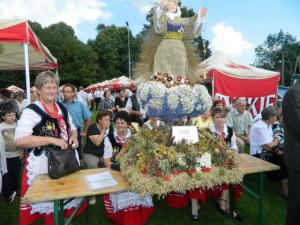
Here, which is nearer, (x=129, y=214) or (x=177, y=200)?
(x=129, y=214)

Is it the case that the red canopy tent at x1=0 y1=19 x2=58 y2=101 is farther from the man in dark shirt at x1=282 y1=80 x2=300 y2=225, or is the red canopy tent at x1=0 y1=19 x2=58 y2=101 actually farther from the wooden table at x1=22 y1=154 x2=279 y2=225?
the man in dark shirt at x1=282 y1=80 x2=300 y2=225

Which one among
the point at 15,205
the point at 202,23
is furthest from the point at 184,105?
the point at 15,205

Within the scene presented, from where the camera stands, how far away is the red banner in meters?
8.41

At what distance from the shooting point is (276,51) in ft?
187

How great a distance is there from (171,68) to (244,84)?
639 centimetres

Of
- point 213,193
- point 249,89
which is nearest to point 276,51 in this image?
point 249,89

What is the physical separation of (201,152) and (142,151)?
48cm

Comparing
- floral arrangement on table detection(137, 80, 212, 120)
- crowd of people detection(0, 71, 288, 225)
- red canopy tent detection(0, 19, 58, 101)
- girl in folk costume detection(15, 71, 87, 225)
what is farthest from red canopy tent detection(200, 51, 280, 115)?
girl in folk costume detection(15, 71, 87, 225)

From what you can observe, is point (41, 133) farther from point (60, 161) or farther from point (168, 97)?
point (168, 97)

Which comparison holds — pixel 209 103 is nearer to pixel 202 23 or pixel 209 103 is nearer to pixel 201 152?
pixel 201 152

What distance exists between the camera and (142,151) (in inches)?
99.5

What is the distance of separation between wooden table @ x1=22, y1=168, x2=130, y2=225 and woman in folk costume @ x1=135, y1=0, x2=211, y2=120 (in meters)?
0.70

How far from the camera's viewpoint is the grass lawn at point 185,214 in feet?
12.5

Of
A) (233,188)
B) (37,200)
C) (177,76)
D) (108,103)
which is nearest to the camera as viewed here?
(37,200)
